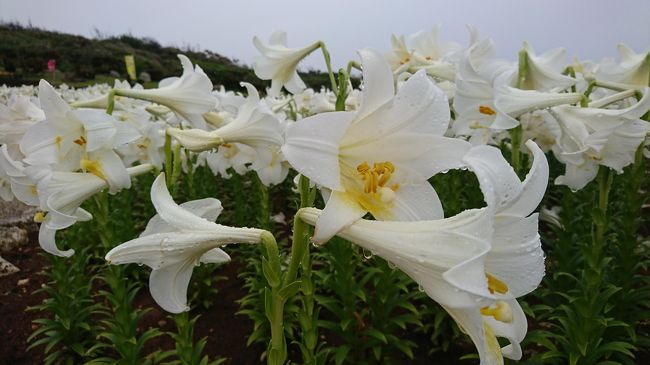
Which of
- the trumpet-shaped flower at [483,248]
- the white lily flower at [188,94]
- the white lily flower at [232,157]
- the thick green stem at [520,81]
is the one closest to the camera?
the trumpet-shaped flower at [483,248]

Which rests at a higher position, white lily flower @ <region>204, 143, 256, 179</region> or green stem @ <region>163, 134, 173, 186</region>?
green stem @ <region>163, 134, 173, 186</region>

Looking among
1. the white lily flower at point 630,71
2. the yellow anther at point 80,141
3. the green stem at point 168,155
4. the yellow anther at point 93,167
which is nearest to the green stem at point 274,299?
the green stem at point 168,155

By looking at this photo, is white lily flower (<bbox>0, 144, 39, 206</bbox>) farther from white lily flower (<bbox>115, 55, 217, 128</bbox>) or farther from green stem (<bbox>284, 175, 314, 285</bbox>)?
green stem (<bbox>284, 175, 314, 285</bbox>)

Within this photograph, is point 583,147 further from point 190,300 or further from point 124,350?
point 190,300

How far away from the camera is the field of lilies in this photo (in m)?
0.81

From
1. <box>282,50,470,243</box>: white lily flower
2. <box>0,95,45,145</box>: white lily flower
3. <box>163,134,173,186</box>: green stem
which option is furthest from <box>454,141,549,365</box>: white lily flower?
<box>0,95,45,145</box>: white lily flower

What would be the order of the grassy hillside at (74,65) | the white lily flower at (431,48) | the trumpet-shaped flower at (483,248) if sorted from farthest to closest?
1. the grassy hillside at (74,65)
2. the white lily flower at (431,48)
3. the trumpet-shaped flower at (483,248)

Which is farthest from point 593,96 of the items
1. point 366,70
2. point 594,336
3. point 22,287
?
point 22,287

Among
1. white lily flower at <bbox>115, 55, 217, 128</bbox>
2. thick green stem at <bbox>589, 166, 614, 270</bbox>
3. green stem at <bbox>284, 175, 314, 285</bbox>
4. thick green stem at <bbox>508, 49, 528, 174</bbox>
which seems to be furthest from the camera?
thick green stem at <bbox>508, 49, 528, 174</bbox>

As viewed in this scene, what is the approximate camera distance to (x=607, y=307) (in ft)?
8.71

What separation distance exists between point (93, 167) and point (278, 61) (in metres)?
1.06

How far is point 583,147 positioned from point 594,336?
0.96 meters

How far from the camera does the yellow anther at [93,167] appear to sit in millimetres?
1836

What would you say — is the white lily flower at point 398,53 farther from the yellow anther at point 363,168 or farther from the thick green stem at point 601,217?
the yellow anther at point 363,168
